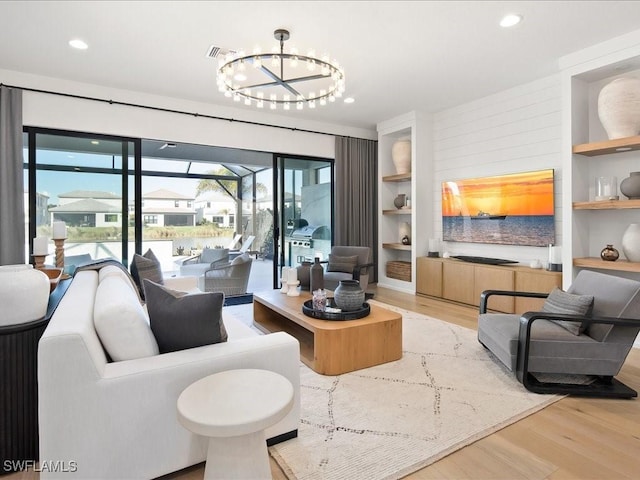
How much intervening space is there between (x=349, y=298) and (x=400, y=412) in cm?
103

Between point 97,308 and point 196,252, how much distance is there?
4.77 metres

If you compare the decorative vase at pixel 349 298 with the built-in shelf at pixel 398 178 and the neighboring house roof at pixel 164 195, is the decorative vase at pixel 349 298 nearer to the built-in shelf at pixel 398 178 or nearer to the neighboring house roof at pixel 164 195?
the built-in shelf at pixel 398 178

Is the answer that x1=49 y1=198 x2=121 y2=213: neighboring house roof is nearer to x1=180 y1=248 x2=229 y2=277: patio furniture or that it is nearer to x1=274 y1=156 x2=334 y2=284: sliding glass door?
x1=180 y1=248 x2=229 y2=277: patio furniture

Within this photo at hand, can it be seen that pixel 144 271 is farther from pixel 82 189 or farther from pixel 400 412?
pixel 400 412

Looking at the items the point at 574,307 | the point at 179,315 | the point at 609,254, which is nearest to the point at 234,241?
the point at 179,315

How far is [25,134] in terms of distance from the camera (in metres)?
4.15

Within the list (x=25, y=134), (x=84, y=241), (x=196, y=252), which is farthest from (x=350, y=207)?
(x=25, y=134)

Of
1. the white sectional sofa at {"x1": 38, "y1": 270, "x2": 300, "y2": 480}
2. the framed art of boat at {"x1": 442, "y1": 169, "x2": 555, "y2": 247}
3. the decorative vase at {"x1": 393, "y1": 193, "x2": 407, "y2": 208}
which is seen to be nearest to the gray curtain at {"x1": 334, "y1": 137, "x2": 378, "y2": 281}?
the decorative vase at {"x1": 393, "y1": 193, "x2": 407, "y2": 208}

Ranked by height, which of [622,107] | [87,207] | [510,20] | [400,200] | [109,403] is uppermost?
[510,20]

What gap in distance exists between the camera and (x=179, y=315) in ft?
5.84

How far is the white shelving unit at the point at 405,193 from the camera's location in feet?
18.9

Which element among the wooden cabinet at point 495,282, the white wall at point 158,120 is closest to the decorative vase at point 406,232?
the wooden cabinet at point 495,282

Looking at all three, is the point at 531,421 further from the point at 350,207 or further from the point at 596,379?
the point at 350,207

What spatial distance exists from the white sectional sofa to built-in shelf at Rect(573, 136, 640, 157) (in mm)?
3840
